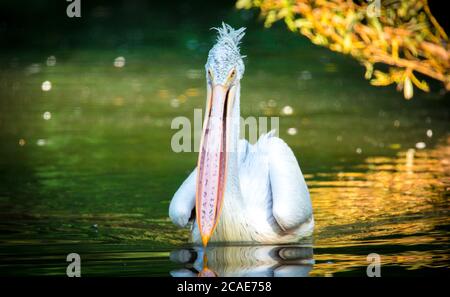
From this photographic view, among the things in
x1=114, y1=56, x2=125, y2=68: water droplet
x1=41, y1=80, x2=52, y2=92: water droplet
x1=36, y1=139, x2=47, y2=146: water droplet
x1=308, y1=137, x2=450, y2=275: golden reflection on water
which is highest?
x1=114, y1=56, x2=125, y2=68: water droplet

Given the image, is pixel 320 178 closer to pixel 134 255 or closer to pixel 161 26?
pixel 134 255

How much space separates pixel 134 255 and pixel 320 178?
10.4 feet

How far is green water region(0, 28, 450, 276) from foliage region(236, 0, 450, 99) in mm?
1075

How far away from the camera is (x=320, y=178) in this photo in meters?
10.5

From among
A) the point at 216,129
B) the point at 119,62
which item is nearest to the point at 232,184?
the point at 216,129

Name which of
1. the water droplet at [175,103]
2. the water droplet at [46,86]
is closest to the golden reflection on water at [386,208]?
the water droplet at [175,103]

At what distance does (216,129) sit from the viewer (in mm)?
7539

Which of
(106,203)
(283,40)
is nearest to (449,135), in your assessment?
(106,203)

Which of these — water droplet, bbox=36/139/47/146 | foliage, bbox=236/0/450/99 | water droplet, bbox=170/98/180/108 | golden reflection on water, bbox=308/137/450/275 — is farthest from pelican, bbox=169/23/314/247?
water droplet, bbox=170/98/180/108

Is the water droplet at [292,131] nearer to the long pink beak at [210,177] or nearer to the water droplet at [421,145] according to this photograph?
the water droplet at [421,145]

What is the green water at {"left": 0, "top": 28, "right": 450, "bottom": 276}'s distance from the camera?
7.77 metres

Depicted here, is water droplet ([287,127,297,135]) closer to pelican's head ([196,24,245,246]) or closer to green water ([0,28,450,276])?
green water ([0,28,450,276])

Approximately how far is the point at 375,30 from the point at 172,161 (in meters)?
2.99

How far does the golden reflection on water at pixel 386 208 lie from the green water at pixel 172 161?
0.7 inches
